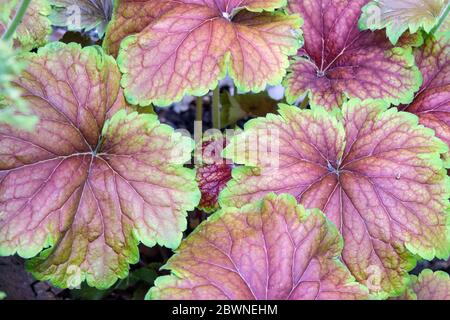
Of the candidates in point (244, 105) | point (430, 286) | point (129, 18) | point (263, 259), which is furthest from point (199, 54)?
point (430, 286)

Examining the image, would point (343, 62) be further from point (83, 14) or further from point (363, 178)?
point (83, 14)

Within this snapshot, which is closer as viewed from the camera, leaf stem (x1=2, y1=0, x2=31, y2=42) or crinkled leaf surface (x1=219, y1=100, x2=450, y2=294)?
leaf stem (x1=2, y1=0, x2=31, y2=42)

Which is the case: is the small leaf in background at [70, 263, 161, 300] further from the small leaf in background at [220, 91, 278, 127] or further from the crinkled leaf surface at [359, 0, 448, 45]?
the crinkled leaf surface at [359, 0, 448, 45]

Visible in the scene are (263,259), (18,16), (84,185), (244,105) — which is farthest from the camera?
(244,105)

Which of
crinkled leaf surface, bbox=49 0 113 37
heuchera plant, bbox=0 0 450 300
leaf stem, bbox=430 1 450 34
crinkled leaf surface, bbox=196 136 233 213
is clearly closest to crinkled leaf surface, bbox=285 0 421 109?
heuchera plant, bbox=0 0 450 300
